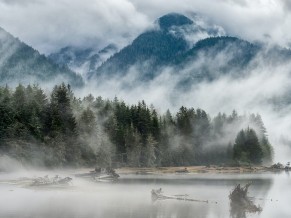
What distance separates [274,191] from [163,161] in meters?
91.3

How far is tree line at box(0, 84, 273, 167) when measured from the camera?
14162cm

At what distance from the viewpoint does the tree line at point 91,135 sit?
141625mm

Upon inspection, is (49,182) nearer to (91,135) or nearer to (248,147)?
(91,135)

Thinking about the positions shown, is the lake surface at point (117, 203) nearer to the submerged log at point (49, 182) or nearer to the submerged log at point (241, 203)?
the submerged log at point (241, 203)

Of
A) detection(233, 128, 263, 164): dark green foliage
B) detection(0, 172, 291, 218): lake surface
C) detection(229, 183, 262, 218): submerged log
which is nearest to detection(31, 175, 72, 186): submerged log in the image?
detection(0, 172, 291, 218): lake surface

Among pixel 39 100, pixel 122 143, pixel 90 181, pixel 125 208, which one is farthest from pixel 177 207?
pixel 122 143

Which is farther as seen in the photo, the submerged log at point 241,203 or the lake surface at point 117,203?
the submerged log at point 241,203

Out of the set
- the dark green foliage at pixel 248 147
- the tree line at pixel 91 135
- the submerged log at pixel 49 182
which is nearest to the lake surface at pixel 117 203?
the submerged log at pixel 49 182

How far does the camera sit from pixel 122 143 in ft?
581

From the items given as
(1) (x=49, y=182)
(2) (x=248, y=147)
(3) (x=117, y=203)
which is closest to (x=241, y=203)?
(3) (x=117, y=203)

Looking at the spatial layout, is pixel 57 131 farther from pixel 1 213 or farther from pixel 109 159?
pixel 1 213

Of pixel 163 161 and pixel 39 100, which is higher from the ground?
pixel 39 100

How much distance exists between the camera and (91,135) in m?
165

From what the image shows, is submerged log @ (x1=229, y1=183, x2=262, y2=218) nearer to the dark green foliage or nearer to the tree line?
the tree line
